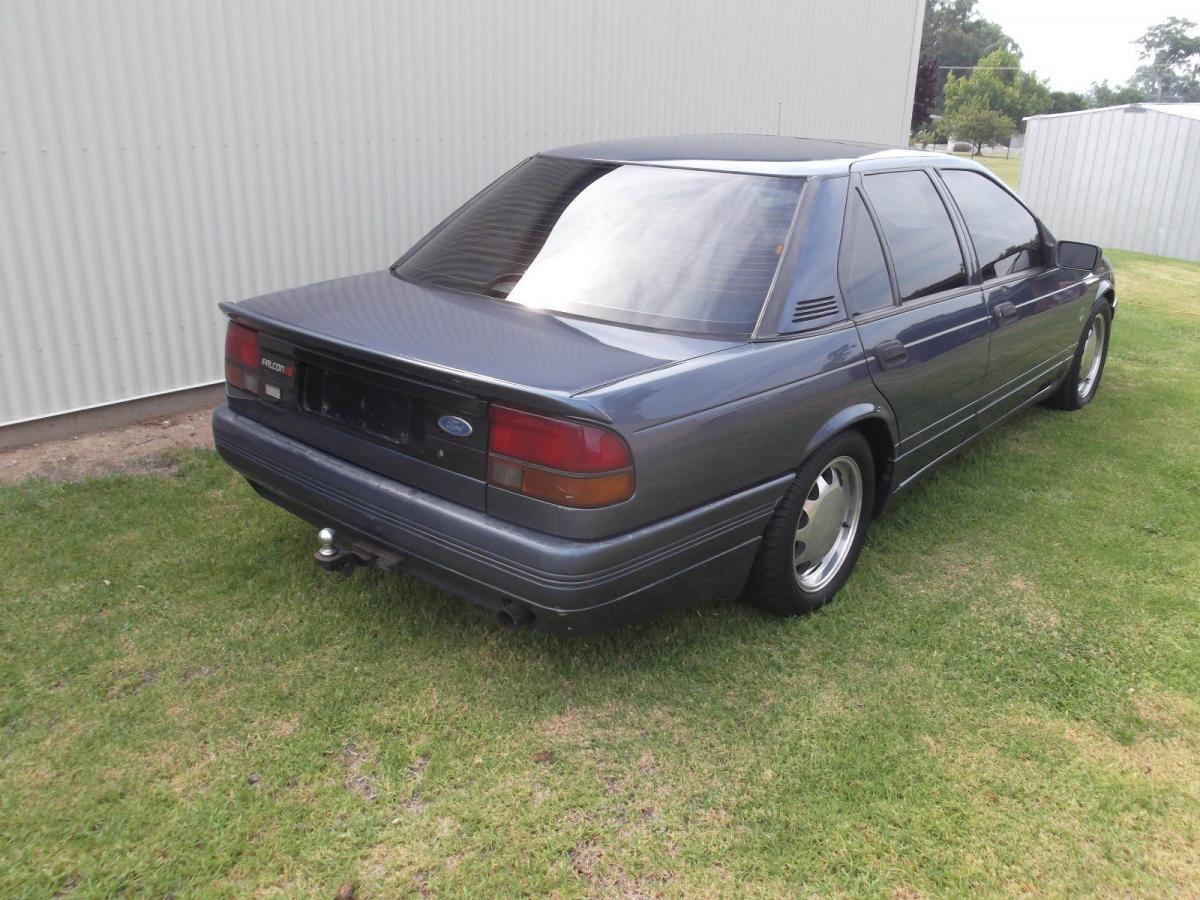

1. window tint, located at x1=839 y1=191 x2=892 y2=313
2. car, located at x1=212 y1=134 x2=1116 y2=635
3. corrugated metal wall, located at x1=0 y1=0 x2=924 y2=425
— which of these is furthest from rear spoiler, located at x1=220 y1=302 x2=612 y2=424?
corrugated metal wall, located at x1=0 y1=0 x2=924 y2=425

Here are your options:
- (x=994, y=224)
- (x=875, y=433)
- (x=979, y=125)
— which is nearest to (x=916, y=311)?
(x=875, y=433)

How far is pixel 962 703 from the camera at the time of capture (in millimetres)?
3053

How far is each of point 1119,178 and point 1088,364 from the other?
12.3 metres

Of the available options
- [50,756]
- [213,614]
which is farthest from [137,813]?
[213,614]

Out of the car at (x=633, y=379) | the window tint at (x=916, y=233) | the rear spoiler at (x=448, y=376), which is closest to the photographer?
the rear spoiler at (x=448, y=376)

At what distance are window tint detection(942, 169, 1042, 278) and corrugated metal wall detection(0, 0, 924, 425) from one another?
3.33m

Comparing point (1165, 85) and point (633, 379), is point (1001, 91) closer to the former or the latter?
point (1165, 85)

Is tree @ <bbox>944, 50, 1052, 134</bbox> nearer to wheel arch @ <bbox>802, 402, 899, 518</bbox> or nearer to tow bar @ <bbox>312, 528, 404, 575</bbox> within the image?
wheel arch @ <bbox>802, 402, 899, 518</bbox>

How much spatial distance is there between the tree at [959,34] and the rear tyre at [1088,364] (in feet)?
342

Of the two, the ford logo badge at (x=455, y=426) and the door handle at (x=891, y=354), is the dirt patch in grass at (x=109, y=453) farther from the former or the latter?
the door handle at (x=891, y=354)

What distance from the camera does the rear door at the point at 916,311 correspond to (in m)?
3.50

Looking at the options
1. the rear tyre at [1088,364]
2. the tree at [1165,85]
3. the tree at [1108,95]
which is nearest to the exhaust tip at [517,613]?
the rear tyre at [1088,364]

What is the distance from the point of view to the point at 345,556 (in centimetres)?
306

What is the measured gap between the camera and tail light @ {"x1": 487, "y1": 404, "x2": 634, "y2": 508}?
2527 millimetres
